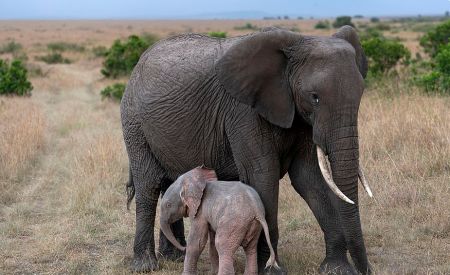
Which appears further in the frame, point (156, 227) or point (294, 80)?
point (156, 227)

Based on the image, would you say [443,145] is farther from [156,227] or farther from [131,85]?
Result: [131,85]

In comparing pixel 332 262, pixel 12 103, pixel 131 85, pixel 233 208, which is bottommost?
pixel 12 103

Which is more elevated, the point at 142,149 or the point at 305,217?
the point at 142,149

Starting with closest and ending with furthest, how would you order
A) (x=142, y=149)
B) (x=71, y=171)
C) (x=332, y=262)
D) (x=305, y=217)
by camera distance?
(x=332, y=262) → (x=142, y=149) → (x=305, y=217) → (x=71, y=171)

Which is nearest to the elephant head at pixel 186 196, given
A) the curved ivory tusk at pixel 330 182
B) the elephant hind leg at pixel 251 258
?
the elephant hind leg at pixel 251 258

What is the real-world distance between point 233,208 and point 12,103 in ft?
35.7

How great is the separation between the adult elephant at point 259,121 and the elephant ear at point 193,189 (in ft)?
1.11

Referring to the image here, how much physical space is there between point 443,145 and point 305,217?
2398 millimetres

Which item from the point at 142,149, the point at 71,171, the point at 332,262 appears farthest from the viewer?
the point at 71,171

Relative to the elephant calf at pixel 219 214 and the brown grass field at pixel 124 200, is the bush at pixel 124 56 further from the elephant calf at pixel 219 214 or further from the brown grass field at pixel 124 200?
the elephant calf at pixel 219 214

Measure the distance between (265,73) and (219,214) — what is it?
98 cm

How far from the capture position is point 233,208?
4.51m

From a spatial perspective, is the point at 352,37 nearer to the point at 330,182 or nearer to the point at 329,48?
the point at 329,48

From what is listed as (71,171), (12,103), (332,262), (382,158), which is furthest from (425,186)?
(12,103)
